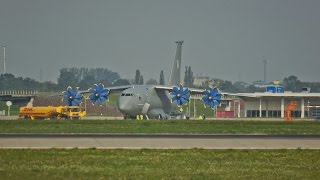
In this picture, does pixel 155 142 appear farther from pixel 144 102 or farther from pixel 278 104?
pixel 278 104

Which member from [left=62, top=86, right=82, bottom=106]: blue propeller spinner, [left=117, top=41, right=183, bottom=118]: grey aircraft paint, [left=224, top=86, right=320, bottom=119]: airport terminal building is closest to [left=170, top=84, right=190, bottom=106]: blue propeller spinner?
[left=117, top=41, right=183, bottom=118]: grey aircraft paint

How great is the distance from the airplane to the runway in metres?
40.9

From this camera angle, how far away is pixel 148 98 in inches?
3465

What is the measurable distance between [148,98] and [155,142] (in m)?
47.1

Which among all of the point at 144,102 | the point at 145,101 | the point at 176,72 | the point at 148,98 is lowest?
the point at 144,102

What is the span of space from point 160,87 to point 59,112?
42.5 feet

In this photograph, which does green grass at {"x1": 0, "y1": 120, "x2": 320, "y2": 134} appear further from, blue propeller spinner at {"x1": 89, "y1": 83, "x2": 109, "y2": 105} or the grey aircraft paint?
blue propeller spinner at {"x1": 89, "y1": 83, "x2": 109, "y2": 105}

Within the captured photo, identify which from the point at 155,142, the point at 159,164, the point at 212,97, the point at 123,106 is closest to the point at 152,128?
the point at 155,142

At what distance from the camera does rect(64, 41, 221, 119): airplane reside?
86250 millimetres

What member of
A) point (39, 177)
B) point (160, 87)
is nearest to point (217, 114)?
point (160, 87)

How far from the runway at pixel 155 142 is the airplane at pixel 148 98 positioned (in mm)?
40854

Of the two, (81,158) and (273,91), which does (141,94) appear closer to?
(273,91)

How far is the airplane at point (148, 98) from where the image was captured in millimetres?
86250

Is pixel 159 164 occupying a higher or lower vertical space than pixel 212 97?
lower
